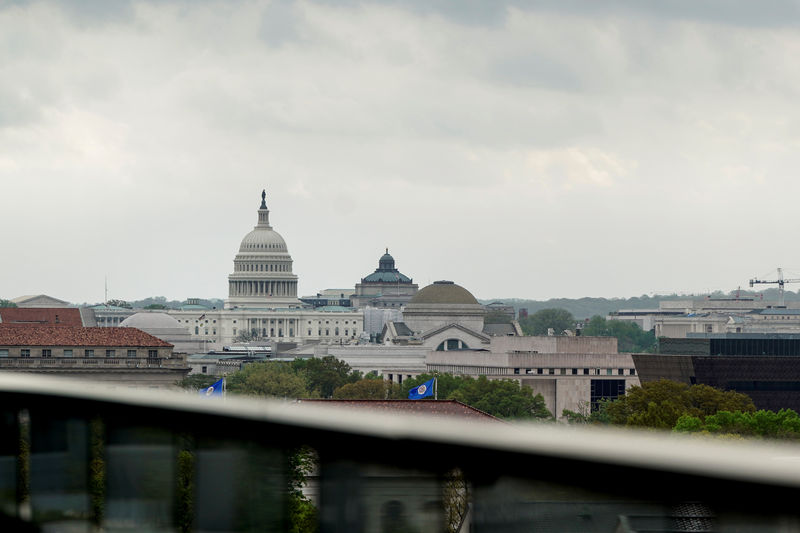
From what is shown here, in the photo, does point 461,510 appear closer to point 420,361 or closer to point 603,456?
point 603,456

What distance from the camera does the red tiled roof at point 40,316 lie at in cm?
13925

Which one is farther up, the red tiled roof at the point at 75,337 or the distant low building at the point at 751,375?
the red tiled roof at the point at 75,337

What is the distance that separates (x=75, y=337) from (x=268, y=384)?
28.0m

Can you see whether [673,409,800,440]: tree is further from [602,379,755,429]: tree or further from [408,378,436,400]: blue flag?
[408,378,436,400]: blue flag

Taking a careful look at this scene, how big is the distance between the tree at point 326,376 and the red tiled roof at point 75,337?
34.2 m

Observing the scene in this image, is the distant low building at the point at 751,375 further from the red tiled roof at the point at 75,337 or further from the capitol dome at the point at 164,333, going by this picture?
the capitol dome at the point at 164,333

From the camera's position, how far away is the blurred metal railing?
441cm

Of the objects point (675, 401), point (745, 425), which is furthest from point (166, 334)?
point (745, 425)

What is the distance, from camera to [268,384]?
127m

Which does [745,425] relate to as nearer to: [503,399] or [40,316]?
[503,399]

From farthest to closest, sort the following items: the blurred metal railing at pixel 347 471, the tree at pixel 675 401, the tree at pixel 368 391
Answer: the tree at pixel 368 391 → the tree at pixel 675 401 → the blurred metal railing at pixel 347 471

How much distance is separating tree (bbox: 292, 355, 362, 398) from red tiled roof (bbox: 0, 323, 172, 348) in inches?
1347

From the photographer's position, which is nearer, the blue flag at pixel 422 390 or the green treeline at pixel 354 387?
the blue flag at pixel 422 390


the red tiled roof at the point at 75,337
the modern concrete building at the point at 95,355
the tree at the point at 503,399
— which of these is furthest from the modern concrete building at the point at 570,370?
the red tiled roof at the point at 75,337
